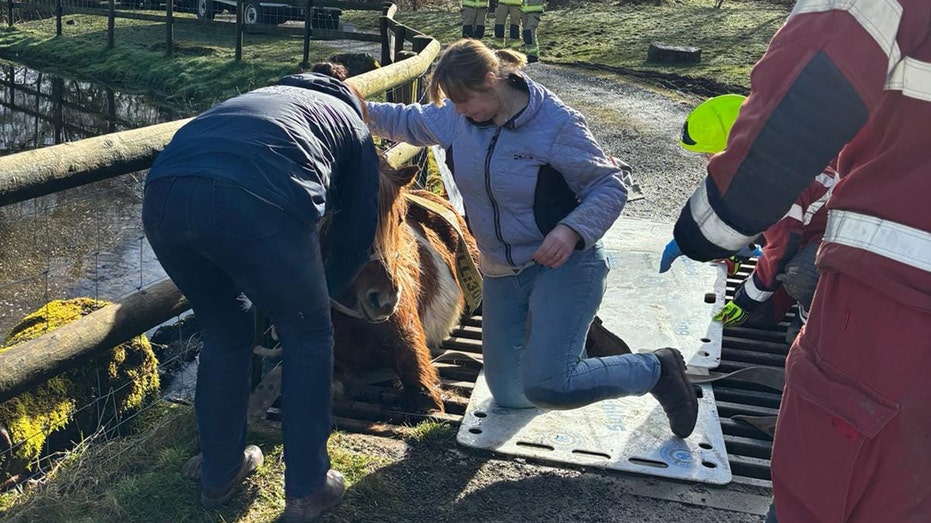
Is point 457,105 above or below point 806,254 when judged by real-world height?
above

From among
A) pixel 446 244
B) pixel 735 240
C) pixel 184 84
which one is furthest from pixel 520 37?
pixel 735 240

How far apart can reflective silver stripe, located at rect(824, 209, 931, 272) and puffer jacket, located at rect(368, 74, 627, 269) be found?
1365 millimetres

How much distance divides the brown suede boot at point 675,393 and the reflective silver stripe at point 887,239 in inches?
68.8

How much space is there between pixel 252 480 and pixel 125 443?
0.57 meters

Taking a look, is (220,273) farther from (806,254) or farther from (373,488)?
(806,254)

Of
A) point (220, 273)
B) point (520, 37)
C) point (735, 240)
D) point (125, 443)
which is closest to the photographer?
point (735, 240)

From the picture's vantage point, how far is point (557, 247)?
9.89 ft

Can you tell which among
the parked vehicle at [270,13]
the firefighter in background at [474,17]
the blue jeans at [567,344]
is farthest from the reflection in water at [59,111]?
the blue jeans at [567,344]

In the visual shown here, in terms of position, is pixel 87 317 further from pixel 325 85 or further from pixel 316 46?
pixel 316 46

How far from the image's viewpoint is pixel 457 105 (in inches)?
121

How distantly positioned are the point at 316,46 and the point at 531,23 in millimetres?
4139

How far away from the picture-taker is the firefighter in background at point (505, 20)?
14.3m

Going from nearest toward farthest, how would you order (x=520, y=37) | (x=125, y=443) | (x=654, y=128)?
(x=125, y=443) < (x=654, y=128) < (x=520, y=37)

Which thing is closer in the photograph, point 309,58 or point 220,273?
point 220,273
